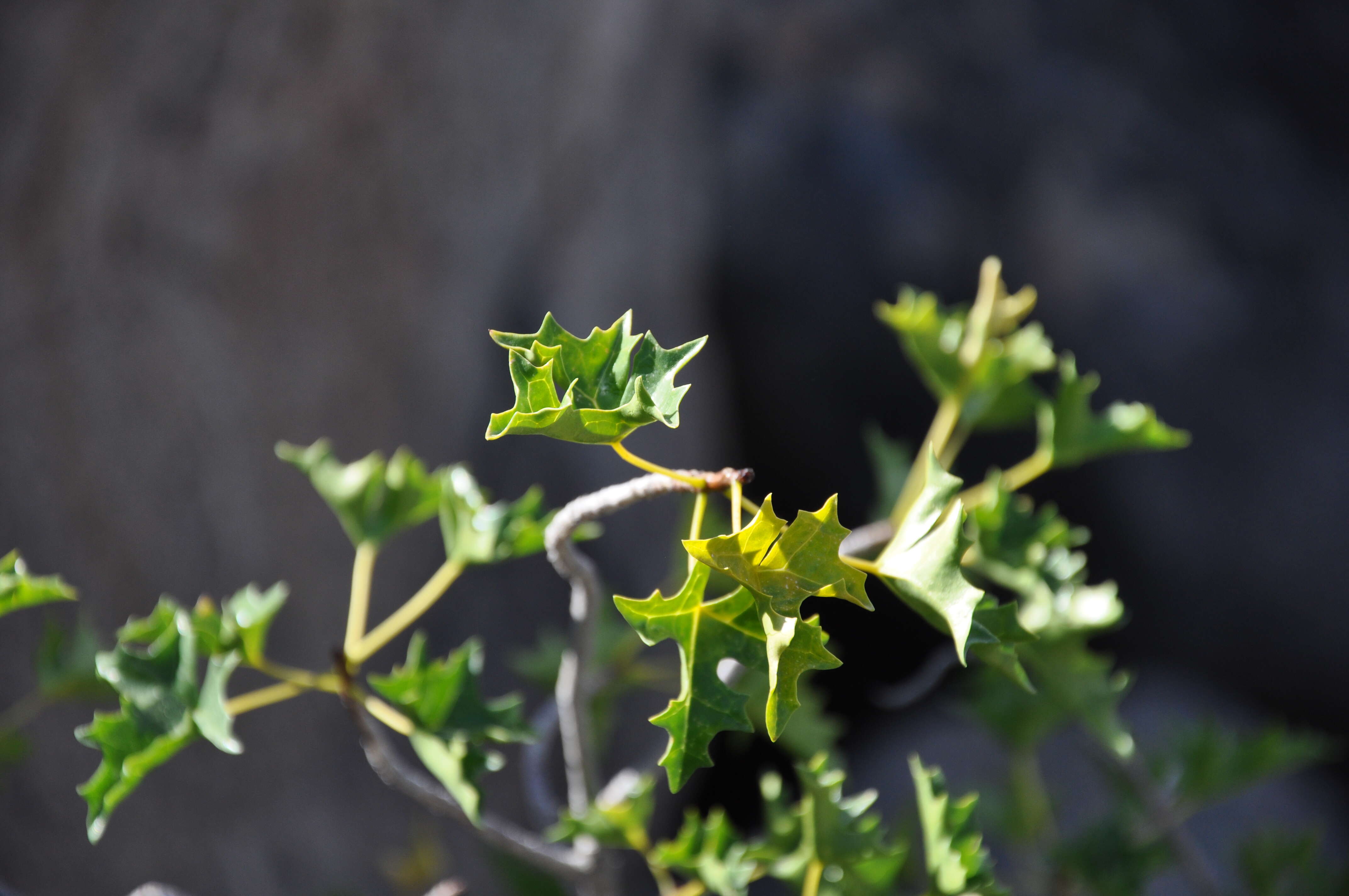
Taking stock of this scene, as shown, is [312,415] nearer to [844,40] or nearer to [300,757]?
[300,757]

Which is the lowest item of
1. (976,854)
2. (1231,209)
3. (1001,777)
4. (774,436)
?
(1001,777)

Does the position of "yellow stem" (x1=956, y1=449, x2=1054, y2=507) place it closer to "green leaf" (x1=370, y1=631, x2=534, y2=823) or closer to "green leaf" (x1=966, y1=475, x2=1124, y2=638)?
"green leaf" (x1=966, y1=475, x2=1124, y2=638)

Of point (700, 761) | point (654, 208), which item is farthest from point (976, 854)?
point (654, 208)

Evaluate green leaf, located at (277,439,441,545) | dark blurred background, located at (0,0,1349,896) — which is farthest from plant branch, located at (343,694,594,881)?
dark blurred background, located at (0,0,1349,896)

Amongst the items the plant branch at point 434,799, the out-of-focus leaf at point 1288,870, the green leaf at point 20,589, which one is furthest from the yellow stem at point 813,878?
the out-of-focus leaf at point 1288,870

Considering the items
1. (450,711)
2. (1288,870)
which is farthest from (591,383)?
(1288,870)

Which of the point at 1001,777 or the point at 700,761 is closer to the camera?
the point at 700,761

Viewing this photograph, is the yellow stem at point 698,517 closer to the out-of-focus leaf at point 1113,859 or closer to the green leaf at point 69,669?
the green leaf at point 69,669
